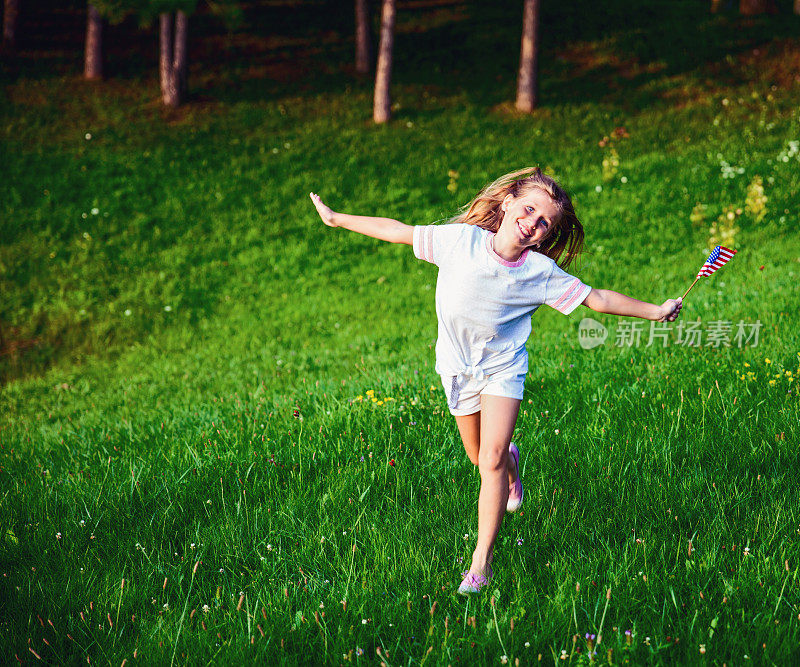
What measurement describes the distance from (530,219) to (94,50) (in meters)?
20.2

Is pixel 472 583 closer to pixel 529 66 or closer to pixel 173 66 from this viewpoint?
pixel 529 66

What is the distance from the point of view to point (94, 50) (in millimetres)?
19172

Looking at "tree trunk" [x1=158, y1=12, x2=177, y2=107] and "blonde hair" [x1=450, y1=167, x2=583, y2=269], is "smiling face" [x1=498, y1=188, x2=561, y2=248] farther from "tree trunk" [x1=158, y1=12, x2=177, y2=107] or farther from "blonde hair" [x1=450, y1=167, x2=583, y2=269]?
"tree trunk" [x1=158, y1=12, x2=177, y2=107]

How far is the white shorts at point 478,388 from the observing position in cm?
309

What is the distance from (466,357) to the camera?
10.5 feet

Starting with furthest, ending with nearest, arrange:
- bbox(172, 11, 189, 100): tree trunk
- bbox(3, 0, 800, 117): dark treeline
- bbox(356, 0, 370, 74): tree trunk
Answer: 1. bbox(356, 0, 370, 74): tree trunk
2. bbox(3, 0, 800, 117): dark treeline
3. bbox(172, 11, 189, 100): tree trunk

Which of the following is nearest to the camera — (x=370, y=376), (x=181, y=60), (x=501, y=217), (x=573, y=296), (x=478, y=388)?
(x=573, y=296)

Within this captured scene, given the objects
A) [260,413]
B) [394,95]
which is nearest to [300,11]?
[394,95]

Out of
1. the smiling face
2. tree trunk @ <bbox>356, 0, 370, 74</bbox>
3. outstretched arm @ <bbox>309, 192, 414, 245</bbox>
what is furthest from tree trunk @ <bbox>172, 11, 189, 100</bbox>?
the smiling face

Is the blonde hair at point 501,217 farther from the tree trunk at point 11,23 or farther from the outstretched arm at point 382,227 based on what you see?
the tree trunk at point 11,23

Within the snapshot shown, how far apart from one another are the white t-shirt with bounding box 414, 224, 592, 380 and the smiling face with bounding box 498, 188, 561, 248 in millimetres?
108

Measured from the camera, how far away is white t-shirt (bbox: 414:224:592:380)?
3.06m

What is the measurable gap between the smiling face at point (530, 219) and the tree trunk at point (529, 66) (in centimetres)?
1424

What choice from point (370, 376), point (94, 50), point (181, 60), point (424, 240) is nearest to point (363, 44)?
point (181, 60)
